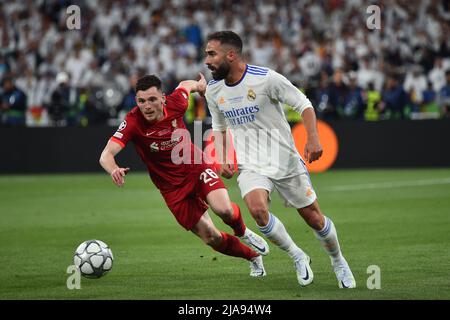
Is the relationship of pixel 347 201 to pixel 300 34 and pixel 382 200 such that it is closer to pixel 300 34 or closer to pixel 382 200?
pixel 382 200

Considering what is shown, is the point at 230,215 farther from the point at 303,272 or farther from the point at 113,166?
the point at 113,166

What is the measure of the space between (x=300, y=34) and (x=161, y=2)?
4.66m

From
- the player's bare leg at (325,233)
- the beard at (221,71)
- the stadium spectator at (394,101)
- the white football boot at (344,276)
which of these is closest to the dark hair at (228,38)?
the beard at (221,71)

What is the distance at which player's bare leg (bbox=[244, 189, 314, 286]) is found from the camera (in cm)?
838

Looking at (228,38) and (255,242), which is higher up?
(228,38)

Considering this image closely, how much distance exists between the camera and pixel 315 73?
23.8 metres

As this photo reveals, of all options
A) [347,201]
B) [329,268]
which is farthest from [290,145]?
[347,201]

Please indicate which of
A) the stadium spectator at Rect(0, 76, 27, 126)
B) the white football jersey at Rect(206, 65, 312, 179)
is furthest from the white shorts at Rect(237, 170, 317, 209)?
the stadium spectator at Rect(0, 76, 27, 126)

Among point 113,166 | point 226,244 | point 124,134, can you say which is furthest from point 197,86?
point 226,244

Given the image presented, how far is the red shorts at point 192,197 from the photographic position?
9.21m

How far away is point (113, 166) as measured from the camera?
854 centimetres

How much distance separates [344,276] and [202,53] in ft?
58.9

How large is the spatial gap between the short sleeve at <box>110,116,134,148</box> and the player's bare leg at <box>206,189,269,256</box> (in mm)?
957

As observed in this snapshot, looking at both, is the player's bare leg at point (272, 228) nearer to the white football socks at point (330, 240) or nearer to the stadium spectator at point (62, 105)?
the white football socks at point (330, 240)
